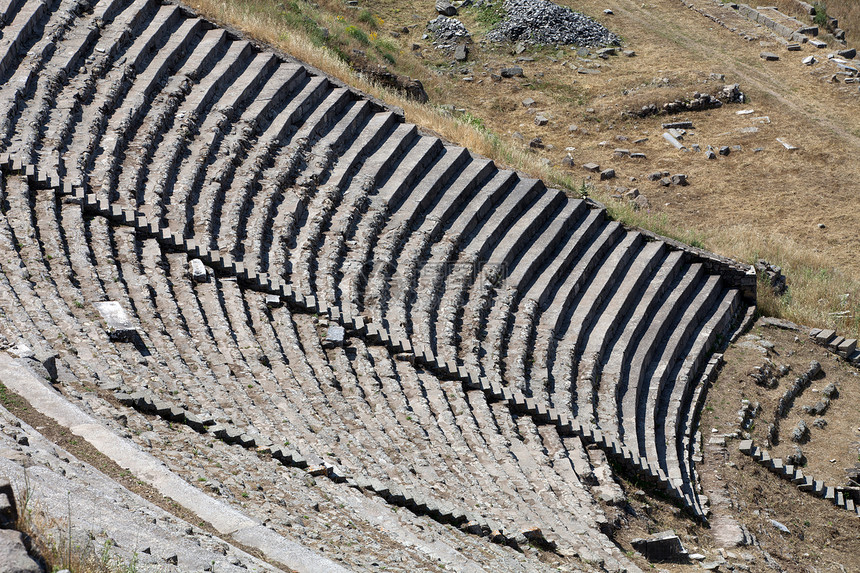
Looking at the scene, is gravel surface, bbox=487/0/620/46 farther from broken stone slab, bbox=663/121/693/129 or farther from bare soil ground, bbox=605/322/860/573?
bare soil ground, bbox=605/322/860/573

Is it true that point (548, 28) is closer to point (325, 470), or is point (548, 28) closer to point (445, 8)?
point (445, 8)

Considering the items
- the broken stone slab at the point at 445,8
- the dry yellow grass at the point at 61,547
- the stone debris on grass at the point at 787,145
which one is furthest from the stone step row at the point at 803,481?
the broken stone slab at the point at 445,8

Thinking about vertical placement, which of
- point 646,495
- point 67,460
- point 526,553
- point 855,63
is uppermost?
point 855,63

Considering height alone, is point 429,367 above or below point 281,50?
below

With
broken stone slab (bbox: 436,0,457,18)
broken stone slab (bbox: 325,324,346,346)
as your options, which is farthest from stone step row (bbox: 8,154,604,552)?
broken stone slab (bbox: 436,0,457,18)

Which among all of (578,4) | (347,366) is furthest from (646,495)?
(578,4)

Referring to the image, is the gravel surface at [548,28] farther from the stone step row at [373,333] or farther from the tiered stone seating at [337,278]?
the stone step row at [373,333]

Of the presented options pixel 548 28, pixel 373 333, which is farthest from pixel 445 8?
pixel 373 333

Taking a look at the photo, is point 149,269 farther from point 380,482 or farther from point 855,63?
point 855,63
